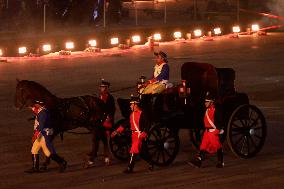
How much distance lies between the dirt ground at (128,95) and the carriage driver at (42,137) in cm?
22

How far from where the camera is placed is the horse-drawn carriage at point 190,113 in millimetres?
14680

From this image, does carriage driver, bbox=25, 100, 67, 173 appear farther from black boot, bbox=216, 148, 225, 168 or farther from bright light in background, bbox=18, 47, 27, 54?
bright light in background, bbox=18, 47, 27, 54

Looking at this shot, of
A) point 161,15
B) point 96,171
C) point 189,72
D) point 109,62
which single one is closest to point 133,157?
point 96,171

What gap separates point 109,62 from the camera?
3195 centimetres

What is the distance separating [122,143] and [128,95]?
841 cm

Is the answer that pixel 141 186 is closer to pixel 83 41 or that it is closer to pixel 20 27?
pixel 83 41

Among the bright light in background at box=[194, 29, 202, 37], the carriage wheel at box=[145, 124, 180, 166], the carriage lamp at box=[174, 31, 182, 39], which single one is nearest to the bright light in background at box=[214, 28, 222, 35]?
the bright light in background at box=[194, 29, 202, 37]

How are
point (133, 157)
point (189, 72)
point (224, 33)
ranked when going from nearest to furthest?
point (133, 157) < point (189, 72) < point (224, 33)

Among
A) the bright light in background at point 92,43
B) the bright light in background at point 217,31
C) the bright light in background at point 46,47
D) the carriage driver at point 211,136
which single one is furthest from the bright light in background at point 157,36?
the carriage driver at point 211,136

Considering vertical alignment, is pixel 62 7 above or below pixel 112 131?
above

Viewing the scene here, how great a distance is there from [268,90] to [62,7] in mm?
18834

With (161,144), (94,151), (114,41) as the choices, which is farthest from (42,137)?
(114,41)

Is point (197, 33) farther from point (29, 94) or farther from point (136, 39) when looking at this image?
point (29, 94)

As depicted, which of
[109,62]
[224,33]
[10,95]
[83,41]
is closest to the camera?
[10,95]
